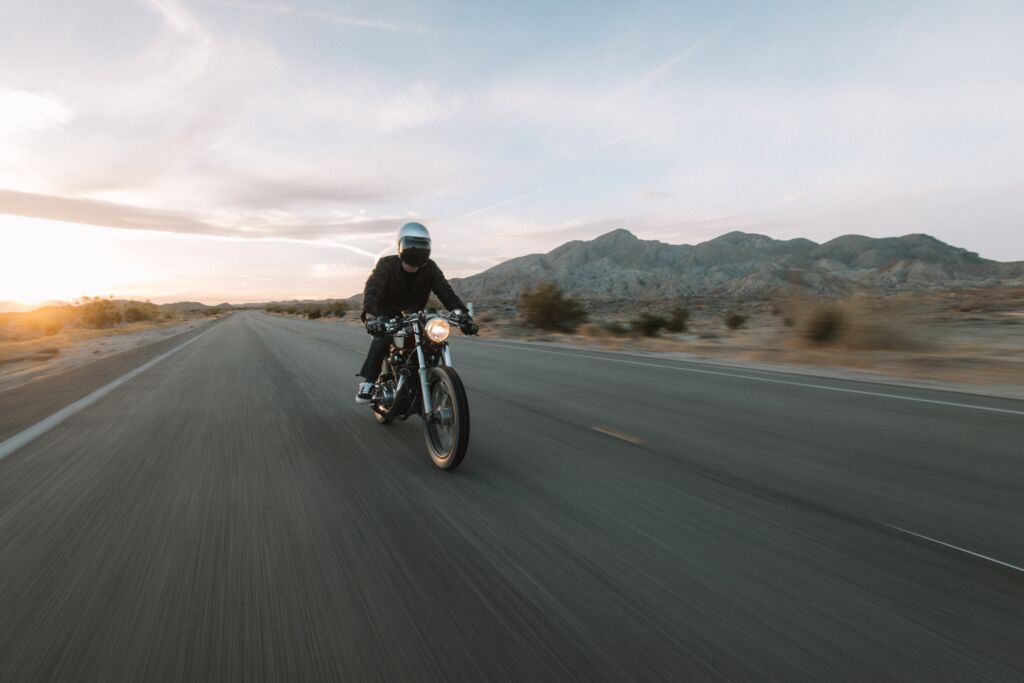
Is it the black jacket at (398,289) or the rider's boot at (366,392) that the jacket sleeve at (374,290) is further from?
the rider's boot at (366,392)

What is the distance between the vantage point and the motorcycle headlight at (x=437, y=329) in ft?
16.1

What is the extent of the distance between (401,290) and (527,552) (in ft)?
11.6

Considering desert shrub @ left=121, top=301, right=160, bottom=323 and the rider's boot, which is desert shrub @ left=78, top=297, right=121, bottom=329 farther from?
the rider's boot

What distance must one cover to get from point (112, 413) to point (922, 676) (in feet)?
28.8

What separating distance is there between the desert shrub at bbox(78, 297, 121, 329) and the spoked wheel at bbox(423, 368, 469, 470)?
70.3 metres

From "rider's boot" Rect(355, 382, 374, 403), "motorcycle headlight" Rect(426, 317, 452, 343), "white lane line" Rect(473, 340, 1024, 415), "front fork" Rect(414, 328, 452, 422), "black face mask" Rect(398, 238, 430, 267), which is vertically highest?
"black face mask" Rect(398, 238, 430, 267)

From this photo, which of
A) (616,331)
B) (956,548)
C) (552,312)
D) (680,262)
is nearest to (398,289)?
(956,548)

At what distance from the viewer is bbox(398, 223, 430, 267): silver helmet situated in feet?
18.0

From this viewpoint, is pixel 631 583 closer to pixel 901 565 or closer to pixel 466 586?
pixel 466 586

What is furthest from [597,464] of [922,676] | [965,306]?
[965,306]

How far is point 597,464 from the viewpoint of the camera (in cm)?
466

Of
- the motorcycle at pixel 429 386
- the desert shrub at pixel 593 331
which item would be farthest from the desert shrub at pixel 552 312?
the motorcycle at pixel 429 386

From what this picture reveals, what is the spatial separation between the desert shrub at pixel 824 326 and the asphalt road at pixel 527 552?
8.09m

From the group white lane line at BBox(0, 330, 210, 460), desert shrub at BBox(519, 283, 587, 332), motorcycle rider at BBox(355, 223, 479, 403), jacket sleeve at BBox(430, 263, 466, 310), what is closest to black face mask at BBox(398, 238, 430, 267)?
motorcycle rider at BBox(355, 223, 479, 403)
